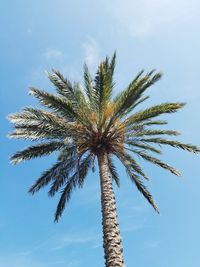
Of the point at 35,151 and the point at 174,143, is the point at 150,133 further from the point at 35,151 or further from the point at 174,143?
the point at 35,151

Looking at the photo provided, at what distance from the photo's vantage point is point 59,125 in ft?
57.2

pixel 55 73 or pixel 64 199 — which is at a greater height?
pixel 55 73

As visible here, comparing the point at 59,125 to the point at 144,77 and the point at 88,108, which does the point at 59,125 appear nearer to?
the point at 88,108

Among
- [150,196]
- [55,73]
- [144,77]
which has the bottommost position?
[150,196]

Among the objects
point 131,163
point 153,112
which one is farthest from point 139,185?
point 153,112

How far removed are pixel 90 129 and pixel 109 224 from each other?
4456mm

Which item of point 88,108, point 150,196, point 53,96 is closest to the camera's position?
point 53,96

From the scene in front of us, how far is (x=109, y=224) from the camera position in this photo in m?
15.2

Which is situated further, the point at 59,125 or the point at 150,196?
the point at 150,196

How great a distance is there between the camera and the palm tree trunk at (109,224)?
558 inches

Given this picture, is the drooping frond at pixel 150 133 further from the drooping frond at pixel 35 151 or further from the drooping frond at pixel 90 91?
the drooping frond at pixel 35 151

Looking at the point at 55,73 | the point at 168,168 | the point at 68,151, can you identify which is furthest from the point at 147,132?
the point at 55,73

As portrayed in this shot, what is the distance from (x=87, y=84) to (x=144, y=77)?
127 inches

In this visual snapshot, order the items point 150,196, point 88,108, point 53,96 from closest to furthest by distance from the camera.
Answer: point 53,96
point 88,108
point 150,196
